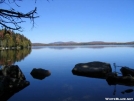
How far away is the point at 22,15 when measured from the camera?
354cm

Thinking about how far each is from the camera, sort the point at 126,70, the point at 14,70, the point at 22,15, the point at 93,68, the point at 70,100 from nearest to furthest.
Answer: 1. the point at 22,15
2. the point at 70,100
3. the point at 14,70
4. the point at 126,70
5. the point at 93,68

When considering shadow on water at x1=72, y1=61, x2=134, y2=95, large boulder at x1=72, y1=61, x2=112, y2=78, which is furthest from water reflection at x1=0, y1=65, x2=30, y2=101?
shadow on water at x1=72, y1=61, x2=134, y2=95

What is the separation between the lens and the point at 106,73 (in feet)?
65.8

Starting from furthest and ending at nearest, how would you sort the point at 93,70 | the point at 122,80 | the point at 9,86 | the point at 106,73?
the point at 106,73 → the point at 93,70 → the point at 122,80 → the point at 9,86

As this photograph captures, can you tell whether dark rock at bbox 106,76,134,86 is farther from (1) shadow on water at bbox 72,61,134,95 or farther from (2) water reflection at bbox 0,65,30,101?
(2) water reflection at bbox 0,65,30,101

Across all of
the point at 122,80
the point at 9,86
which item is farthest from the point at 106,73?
the point at 9,86

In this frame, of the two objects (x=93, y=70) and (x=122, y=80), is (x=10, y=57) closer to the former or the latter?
(x=93, y=70)

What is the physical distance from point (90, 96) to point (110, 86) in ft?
11.5

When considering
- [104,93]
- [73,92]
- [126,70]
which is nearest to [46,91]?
[73,92]

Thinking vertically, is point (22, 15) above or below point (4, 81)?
above

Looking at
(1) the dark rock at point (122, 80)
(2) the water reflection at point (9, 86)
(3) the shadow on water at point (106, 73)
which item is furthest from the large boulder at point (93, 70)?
(2) the water reflection at point (9, 86)

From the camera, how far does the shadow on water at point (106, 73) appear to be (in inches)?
604

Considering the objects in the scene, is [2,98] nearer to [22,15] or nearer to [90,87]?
[90,87]

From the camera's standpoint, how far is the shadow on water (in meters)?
15.4
